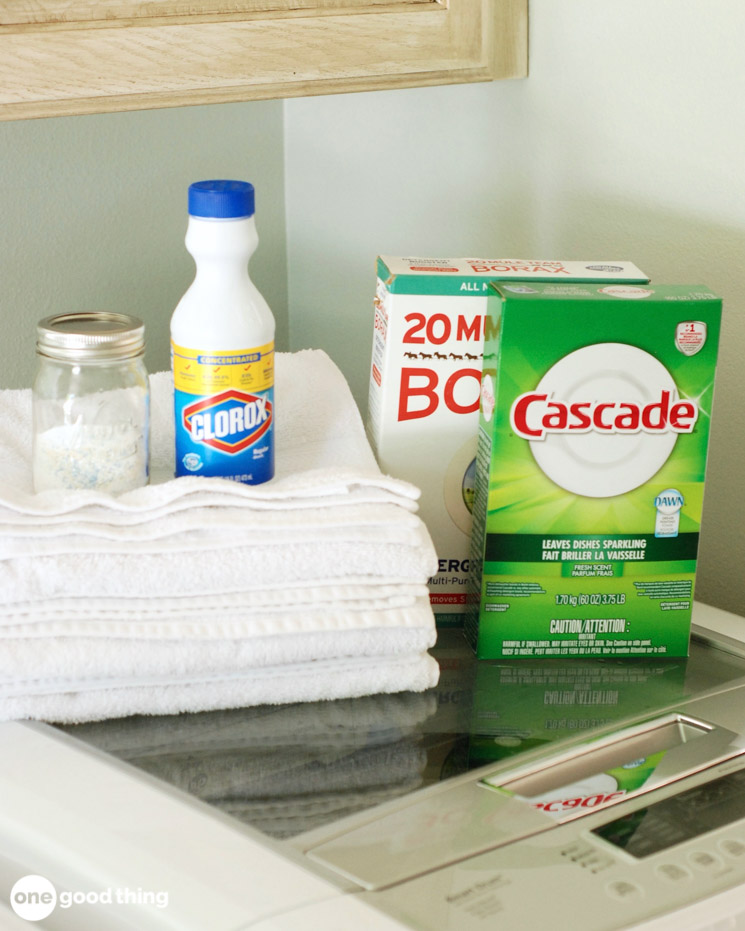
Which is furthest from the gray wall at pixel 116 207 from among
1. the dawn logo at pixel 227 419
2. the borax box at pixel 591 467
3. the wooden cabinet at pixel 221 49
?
the borax box at pixel 591 467

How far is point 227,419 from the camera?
0.72 meters

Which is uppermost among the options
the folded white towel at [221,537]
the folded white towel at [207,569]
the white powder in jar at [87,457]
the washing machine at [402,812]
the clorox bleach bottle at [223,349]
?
the clorox bleach bottle at [223,349]

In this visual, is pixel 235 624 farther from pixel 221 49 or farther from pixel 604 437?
pixel 221 49

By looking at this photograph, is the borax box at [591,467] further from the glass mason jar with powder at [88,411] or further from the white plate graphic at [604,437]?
the glass mason jar with powder at [88,411]

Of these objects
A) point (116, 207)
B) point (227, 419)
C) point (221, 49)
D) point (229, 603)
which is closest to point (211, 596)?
point (229, 603)

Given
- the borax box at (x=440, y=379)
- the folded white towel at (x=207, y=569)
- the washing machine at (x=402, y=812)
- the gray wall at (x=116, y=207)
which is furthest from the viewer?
the gray wall at (x=116, y=207)

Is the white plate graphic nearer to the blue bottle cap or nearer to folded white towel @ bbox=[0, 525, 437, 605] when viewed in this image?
folded white towel @ bbox=[0, 525, 437, 605]

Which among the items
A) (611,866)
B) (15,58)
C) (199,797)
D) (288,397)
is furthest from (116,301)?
(611,866)

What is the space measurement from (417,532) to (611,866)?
0.77 feet

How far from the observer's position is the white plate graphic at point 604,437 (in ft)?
2.34

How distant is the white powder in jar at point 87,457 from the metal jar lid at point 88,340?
49mm

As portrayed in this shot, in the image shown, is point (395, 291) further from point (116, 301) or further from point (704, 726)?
point (116, 301)

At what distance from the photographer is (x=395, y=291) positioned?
2.47 ft

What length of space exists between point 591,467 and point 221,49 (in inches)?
15.7
